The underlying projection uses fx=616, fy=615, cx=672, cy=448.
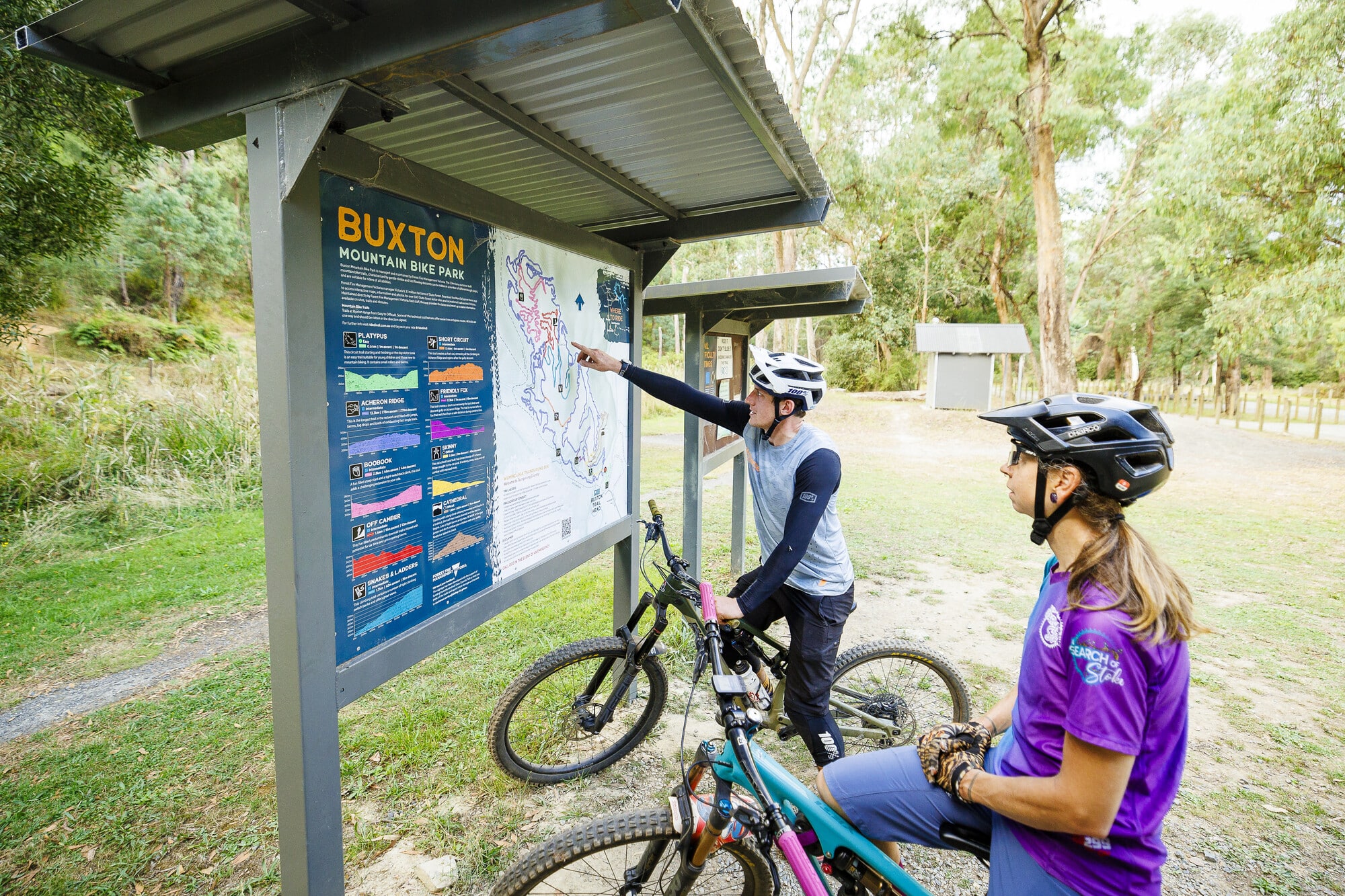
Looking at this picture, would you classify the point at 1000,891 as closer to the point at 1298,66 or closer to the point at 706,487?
the point at 706,487

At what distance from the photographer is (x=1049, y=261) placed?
611 inches

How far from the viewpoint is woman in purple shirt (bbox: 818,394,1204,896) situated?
135cm

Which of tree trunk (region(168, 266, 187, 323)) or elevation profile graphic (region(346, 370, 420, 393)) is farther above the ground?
tree trunk (region(168, 266, 187, 323))

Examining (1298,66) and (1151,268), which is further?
(1151,268)

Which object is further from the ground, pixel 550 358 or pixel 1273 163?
pixel 1273 163

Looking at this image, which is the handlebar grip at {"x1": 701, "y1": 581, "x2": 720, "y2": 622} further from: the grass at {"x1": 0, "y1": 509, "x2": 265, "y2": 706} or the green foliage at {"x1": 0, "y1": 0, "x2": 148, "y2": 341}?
the green foliage at {"x1": 0, "y1": 0, "x2": 148, "y2": 341}

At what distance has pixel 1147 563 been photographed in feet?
4.81

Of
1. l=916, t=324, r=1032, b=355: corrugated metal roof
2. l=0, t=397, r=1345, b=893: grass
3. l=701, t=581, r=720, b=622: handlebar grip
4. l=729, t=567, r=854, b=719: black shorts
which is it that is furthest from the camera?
l=916, t=324, r=1032, b=355: corrugated metal roof

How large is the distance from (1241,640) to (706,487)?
23.6 ft

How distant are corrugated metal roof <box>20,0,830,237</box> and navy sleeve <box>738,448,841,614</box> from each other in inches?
53.5

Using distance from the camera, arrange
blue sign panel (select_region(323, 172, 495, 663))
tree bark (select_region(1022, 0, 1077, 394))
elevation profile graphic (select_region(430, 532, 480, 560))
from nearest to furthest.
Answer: blue sign panel (select_region(323, 172, 495, 663)) < elevation profile graphic (select_region(430, 532, 480, 560)) < tree bark (select_region(1022, 0, 1077, 394))

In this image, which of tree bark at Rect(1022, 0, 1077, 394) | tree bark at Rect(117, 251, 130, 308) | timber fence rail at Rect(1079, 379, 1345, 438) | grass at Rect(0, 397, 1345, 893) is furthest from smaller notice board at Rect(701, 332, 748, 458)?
tree bark at Rect(117, 251, 130, 308)

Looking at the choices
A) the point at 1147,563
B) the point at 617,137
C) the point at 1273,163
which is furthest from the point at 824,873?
the point at 1273,163

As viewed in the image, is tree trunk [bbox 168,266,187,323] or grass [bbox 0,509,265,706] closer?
grass [bbox 0,509,265,706]
